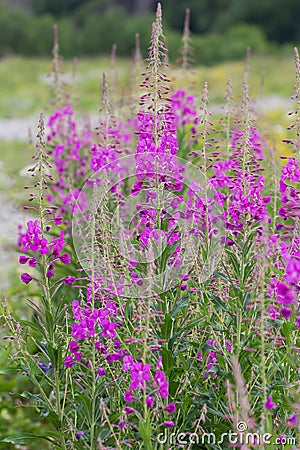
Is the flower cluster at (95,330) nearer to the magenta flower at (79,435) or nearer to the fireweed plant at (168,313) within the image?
the fireweed plant at (168,313)

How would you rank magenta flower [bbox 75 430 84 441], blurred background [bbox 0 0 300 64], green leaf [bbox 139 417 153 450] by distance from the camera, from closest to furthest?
1. green leaf [bbox 139 417 153 450]
2. magenta flower [bbox 75 430 84 441]
3. blurred background [bbox 0 0 300 64]

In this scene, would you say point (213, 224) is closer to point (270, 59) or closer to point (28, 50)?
point (270, 59)

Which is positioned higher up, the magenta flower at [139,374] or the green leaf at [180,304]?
the green leaf at [180,304]

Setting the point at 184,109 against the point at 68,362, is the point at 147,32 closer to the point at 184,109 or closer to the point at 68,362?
the point at 184,109

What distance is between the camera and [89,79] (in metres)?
20.1

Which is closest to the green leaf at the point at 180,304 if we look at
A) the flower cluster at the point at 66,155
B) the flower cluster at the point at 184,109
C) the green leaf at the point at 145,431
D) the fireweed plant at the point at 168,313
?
the fireweed plant at the point at 168,313

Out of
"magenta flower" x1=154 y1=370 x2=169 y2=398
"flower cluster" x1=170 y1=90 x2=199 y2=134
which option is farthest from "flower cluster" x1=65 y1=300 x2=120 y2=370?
"flower cluster" x1=170 y1=90 x2=199 y2=134

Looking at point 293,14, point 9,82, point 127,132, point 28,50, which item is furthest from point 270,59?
point 127,132

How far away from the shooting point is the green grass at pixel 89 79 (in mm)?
16062

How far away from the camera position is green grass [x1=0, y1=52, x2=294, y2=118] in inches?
632

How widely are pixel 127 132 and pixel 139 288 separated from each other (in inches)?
83.7

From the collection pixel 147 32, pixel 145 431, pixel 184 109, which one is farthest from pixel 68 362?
pixel 147 32

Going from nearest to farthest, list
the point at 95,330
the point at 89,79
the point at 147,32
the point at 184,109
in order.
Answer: the point at 95,330 < the point at 184,109 < the point at 89,79 < the point at 147,32

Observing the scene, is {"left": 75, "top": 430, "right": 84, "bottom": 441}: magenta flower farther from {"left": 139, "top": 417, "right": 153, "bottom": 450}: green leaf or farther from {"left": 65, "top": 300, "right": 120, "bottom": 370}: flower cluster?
{"left": 139, "top": 417, "right": 153, "bottom": 450}: green leaf
